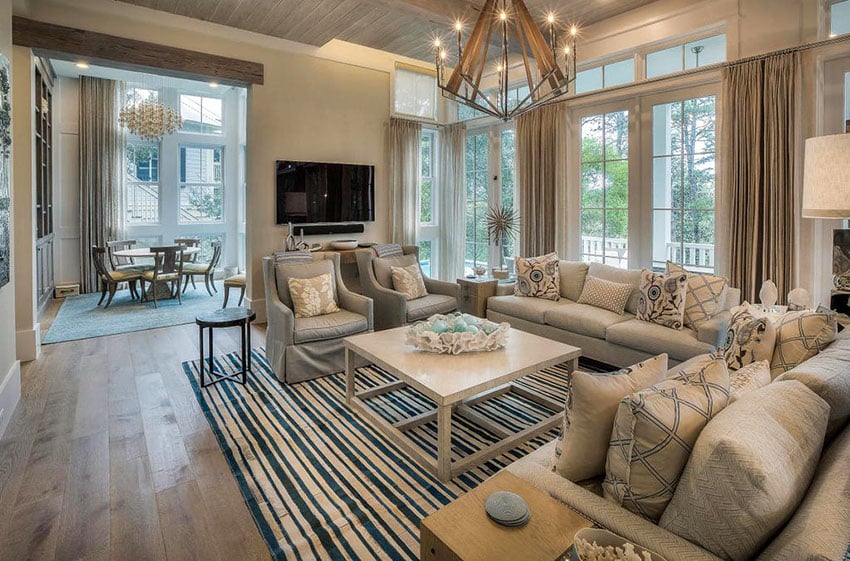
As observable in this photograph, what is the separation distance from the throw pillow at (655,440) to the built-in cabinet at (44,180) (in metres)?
6.34

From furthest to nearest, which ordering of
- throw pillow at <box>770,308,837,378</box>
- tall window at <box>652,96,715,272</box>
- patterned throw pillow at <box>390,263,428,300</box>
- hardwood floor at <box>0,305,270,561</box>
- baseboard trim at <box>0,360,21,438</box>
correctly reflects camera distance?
patterned throw pillow at <box>390,263,428,300</box> → tall window at <box>652,96,715,272</box> → baseboard trim at <box>0,360,21,438</box> → throw pillow at <box>770,308,837,378</box> → hardwood floor at <box>0,305,270,561</box>

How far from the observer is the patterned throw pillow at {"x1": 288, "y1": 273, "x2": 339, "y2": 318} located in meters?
4.02

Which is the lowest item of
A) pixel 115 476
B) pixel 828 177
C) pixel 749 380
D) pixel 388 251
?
pixel 115 476

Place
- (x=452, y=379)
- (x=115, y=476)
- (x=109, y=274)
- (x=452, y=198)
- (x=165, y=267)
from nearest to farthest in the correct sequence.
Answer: (x=115, y=476)
(x=452, y=379)
(x=109, y=274)
(x=165, y=267)
(x=452, y=198)

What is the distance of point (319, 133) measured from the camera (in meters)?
5.85

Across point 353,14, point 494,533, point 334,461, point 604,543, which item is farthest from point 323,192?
point 604,543

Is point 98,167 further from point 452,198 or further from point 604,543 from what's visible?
point 604,543

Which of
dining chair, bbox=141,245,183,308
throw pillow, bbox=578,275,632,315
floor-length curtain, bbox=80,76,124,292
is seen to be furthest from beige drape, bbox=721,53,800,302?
floor-length curtain, bbox=80,76,124,292

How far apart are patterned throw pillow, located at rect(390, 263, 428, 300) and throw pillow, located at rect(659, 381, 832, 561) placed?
3680 mm

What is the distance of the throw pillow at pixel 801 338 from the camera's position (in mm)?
2037

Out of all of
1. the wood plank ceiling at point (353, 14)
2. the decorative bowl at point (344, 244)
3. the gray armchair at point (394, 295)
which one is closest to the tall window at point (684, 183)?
the wood plank ceiling at point (353, 14)

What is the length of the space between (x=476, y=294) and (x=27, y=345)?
13.7ft

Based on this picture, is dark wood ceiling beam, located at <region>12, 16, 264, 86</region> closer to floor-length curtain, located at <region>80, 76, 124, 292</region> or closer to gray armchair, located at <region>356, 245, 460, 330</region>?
gray armchair, located at <region>356, 245, 460, 330</region>

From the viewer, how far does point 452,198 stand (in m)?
6.84
